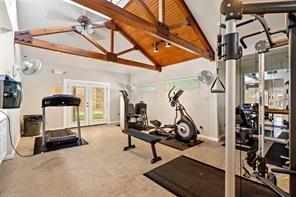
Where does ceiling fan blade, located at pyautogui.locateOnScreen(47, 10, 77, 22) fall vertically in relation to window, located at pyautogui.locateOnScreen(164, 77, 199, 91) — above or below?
above

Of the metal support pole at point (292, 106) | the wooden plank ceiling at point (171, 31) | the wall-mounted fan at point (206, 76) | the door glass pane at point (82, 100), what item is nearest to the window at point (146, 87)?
the wooden plank ceiling at point (171, 31)

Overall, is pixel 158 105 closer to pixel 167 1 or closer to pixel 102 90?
pixel 102 90

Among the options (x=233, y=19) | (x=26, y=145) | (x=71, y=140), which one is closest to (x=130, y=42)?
(x=71, y=140)

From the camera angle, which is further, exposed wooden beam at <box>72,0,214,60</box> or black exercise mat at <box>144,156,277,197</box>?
exposed wooden beam at <box>72,0,214,60</box>

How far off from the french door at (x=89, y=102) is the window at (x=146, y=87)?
5.20 feet

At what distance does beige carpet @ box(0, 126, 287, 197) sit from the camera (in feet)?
6.66

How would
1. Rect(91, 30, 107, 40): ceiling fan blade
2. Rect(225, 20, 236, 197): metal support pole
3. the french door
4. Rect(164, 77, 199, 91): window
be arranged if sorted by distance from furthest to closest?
the french door
Rect(164, 77, 199, 91): window
Rect(91, 30, 107, 40): ceiling fan blade
Rect(225, 20, 236, 197): metal support pole

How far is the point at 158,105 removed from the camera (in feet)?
21.6

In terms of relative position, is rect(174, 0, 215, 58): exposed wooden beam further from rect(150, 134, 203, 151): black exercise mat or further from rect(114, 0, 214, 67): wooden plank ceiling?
rect(150, 134, 203, 151): black exercise mat

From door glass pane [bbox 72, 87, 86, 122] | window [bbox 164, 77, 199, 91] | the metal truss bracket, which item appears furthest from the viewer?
door glass pane [bbox 72, 87, 86, 122]

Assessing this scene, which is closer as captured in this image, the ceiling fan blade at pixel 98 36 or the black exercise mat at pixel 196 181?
the black exercise mat at pixel 196 181

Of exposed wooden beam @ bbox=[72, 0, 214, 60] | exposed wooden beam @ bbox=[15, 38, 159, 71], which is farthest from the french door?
exposed wooden beam @ bbox=[72, 0, 214, 60]

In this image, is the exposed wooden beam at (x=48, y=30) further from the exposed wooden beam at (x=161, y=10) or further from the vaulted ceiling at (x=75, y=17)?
A: the exposed wooden beam at (x=161, y=10)

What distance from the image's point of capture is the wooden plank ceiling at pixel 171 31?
390 centimetres
